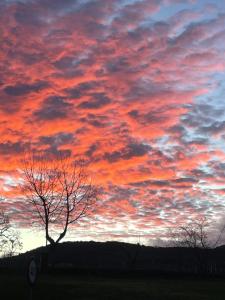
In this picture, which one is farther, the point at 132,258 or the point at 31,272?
the point at 132,258

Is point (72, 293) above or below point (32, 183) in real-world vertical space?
below

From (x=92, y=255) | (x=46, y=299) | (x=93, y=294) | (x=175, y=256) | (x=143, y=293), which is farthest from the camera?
(x=92, y=255)

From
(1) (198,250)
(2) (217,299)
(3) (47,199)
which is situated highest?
(3) (47,199)

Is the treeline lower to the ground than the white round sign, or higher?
higher

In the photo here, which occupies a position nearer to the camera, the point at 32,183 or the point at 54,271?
the point at 54,271

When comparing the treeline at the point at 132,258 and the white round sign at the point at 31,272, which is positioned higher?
the treeline at the point at 132,258

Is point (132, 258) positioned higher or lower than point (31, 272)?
higher

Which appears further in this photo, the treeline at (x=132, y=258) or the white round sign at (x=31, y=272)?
the treeline at (x=132, y=258)

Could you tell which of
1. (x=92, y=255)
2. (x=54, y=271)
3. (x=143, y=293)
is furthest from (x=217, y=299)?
(x=92, y=255)

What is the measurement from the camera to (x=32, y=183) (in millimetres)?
54250

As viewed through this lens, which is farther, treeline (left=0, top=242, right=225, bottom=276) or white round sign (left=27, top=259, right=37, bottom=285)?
treeline (left=0, top=242, right=225, bottom=276)

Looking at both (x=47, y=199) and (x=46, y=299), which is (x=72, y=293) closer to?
(x=46, y=299)

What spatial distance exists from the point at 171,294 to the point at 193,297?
166cm

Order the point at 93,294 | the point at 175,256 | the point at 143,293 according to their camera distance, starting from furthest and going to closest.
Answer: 1. the point at 175,256
2. the point at 143,293
3. the point at 93,294
